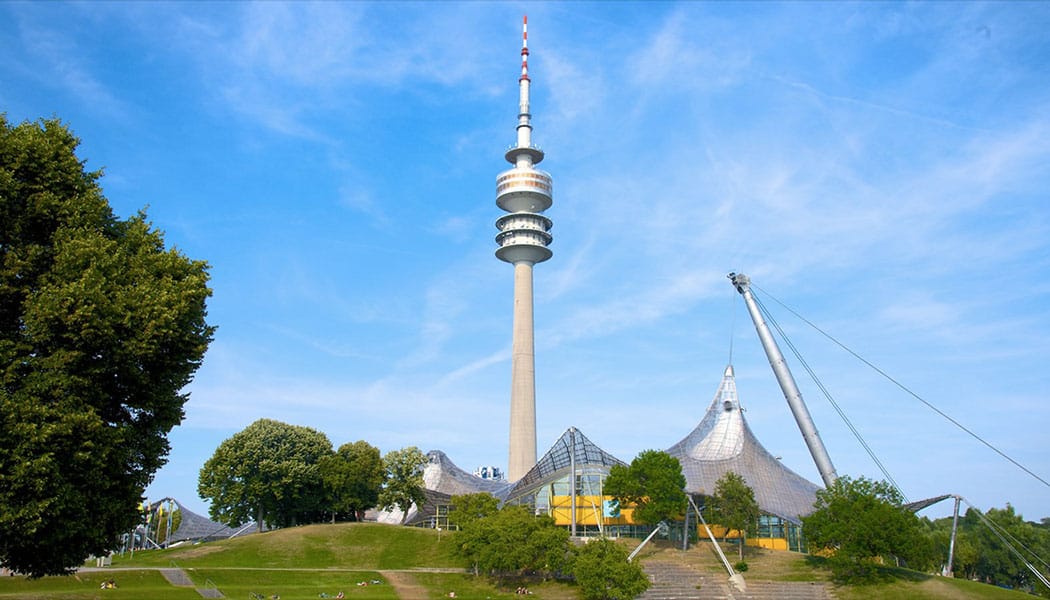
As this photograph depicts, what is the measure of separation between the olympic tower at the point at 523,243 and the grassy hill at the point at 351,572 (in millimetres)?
35787

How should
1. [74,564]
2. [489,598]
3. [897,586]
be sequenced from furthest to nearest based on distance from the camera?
1. [897,586]
2. [489,598]
3. [74,564]

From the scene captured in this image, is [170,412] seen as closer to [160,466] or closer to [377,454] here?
[160,466]

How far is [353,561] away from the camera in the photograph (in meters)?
65.4

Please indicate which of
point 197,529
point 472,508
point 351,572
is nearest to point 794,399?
point 472,508

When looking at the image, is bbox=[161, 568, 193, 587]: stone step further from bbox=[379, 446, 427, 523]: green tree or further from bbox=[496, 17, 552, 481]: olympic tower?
bbox=[496, 17, 552, 481]: olympic tower

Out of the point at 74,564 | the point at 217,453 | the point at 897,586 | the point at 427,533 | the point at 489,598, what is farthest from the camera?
the point at 217,453

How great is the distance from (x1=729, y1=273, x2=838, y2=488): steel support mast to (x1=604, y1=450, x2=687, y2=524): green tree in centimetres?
1295

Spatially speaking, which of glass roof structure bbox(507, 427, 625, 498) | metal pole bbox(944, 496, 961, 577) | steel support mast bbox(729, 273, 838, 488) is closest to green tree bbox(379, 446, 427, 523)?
glass roof structure bbox(507, 427, 625, 498)

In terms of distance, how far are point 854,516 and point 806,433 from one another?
618 inches

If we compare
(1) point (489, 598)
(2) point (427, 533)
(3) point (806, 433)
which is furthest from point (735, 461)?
(1) point (489, 598)

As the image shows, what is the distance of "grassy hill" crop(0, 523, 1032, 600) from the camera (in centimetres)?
4897

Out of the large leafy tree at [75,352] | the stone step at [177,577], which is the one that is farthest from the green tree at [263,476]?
the large leafy tree at [75,352]

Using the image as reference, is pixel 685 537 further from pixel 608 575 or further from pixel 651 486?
pixel 608 575

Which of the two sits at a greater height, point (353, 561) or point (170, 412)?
point (170, 412)
